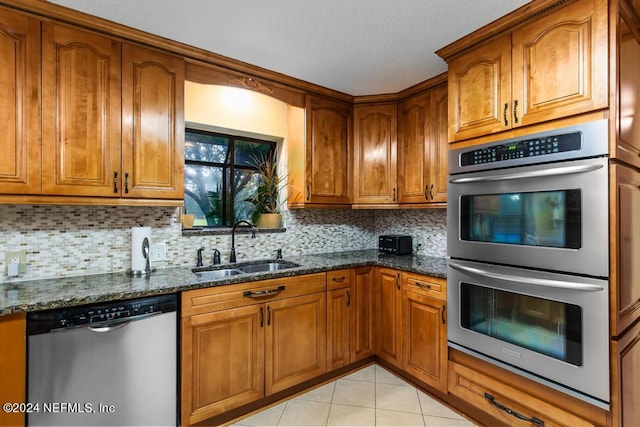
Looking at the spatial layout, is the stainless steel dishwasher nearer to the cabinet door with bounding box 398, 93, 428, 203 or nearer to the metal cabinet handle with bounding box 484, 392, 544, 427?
the metal cabinet handle with bounding box 484, 392, 544, 427

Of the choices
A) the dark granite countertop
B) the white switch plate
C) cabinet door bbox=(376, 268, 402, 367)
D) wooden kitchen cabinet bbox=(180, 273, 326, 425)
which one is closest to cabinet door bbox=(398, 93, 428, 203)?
the dark granite countertop

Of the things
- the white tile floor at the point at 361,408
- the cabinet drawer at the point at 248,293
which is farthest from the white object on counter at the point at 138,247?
the white tile floor at the point at 361,408

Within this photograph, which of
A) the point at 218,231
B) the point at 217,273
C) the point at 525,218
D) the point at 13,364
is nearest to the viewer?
the point at 13,364

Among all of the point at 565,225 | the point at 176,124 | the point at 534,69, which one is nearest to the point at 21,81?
the point at 176,124

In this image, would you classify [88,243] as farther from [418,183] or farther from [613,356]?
[613,356]

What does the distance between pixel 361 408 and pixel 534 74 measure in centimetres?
233

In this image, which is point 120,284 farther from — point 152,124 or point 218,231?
point 152,124

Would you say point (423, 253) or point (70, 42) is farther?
point (423, 253)

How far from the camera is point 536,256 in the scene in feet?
5.39

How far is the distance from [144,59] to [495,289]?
2580 mm

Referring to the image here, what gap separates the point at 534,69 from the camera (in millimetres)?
1714

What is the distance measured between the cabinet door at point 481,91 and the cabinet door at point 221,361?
5.95 ft

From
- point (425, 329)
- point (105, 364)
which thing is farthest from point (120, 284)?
point (425, 329)

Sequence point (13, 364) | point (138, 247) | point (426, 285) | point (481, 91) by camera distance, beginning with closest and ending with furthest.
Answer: point (13, 364) < point (481, 91) < point (138, 247) < point (426, 285)
